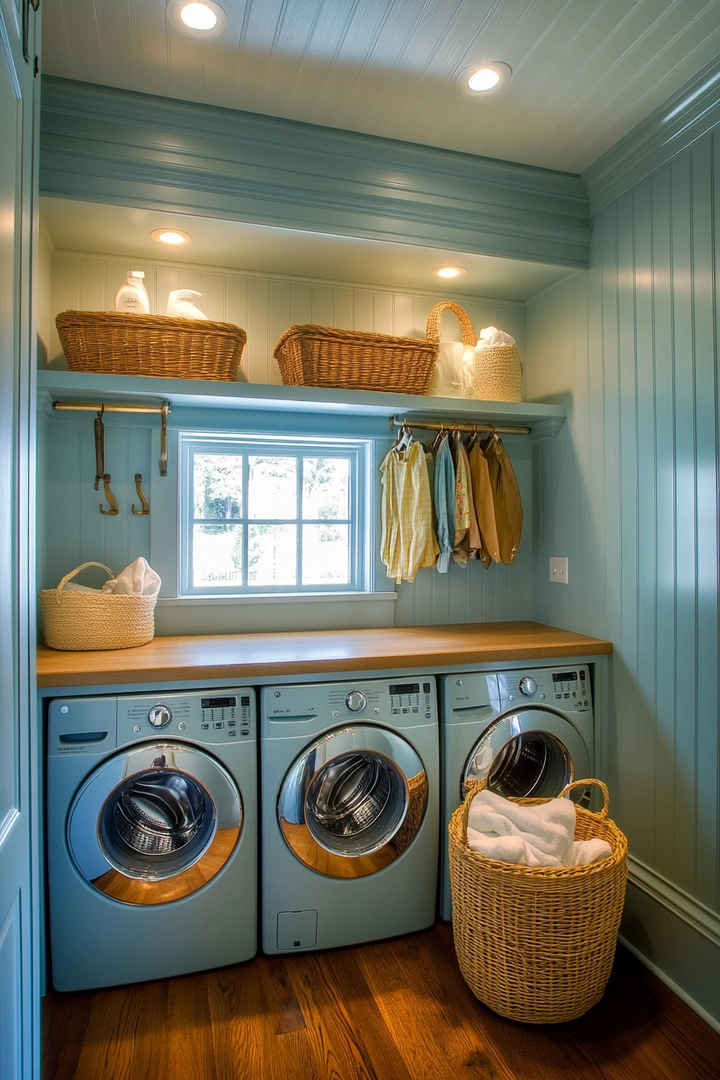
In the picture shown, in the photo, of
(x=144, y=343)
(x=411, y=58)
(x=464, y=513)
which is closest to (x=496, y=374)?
(x=464, y=513)

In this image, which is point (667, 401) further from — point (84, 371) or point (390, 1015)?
point (390, 1015)

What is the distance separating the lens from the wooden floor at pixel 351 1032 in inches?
63.2

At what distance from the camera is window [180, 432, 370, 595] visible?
2.58 metres

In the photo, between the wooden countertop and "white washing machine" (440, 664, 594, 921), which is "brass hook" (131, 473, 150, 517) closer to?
the wooden countertop

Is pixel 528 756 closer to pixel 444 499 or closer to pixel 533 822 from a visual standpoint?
pixel 533 822

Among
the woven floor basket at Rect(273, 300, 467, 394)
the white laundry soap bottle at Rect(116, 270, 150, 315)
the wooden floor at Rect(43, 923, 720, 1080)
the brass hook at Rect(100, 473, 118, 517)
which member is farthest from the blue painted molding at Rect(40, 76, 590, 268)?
the wooden floor at Rect(43, 923, 720, 1080)

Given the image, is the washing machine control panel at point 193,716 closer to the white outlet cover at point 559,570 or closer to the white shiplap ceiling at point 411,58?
the white outlet cover at point 559,570

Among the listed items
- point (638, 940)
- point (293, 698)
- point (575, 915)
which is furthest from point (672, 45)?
point (638, 940)

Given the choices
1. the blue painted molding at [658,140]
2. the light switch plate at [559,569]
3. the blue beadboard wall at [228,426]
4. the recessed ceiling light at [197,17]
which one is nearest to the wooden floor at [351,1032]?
the blue beadboard wall at [228,426]

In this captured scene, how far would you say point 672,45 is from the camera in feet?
5.68

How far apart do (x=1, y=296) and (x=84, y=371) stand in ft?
3.88

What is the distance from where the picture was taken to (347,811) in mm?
2146

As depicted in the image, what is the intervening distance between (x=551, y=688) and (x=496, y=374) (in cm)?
117

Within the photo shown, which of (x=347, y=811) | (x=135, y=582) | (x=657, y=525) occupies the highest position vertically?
(x=657, y=525)
